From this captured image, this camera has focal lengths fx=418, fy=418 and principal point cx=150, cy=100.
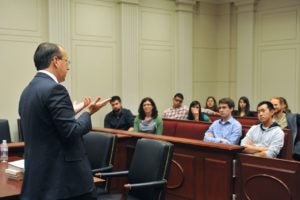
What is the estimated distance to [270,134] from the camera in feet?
13.6

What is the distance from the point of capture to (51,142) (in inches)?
83.2

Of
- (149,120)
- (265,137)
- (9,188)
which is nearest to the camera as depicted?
(9,188)

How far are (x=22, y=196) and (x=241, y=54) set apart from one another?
7386mm

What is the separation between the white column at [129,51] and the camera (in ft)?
25.5

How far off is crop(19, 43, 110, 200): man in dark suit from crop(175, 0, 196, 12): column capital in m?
6.75

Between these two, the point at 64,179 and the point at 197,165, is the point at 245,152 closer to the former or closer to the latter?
the point at 197,165

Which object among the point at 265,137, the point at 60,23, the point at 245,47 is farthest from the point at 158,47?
the point at 265,137

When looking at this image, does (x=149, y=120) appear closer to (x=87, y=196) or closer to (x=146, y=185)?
(x=146, y=185)

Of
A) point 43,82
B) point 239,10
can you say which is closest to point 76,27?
point 239,10

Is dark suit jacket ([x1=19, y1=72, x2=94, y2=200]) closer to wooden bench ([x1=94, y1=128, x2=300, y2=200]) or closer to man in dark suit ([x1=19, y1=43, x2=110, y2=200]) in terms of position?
man in dark suit ([x1=19, y1=43, x2=110, y2=200])

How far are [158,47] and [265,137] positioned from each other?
457cm

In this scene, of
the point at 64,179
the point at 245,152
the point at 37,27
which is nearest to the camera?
the point at 64,179

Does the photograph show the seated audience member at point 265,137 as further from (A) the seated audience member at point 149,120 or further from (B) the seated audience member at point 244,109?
(B) the seated audience member at point 244,109

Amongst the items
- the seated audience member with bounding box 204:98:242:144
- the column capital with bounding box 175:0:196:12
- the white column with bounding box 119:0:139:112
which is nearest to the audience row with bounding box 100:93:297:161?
the seated audience member with bounding box 204:98:242:144
